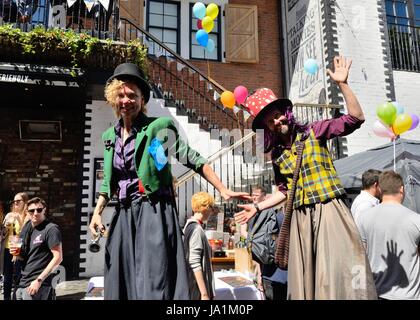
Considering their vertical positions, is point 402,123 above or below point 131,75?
above

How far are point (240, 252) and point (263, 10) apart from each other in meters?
10.1

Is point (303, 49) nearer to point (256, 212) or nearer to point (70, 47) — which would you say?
point (70, 47)

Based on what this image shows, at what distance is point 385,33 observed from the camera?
1018 centimetres

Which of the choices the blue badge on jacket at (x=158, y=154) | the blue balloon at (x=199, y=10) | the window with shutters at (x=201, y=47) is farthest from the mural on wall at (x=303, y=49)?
the blue badge on jacket at (x=158, y=154)

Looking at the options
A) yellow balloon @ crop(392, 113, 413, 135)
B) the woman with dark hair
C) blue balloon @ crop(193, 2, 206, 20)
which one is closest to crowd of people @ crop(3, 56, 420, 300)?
yellow balloon @ crop(392, 113, 413, 135)

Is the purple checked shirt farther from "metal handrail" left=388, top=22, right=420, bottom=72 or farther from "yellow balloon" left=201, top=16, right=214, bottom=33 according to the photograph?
"metal handrail" left=388, top=22, right=420, bottom=72

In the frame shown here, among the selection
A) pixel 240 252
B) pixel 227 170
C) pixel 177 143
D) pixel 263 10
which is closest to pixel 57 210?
pixel 227 170

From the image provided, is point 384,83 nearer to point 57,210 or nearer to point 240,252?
point 240,252

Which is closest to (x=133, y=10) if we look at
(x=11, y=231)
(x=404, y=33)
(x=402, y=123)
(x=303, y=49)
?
(x=303, y=49)

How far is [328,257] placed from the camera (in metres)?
2.18

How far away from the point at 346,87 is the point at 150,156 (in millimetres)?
1315

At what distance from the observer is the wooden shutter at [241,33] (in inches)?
456

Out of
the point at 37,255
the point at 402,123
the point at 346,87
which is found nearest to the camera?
the point at 346,87

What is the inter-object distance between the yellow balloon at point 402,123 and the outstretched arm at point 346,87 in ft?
12.9
